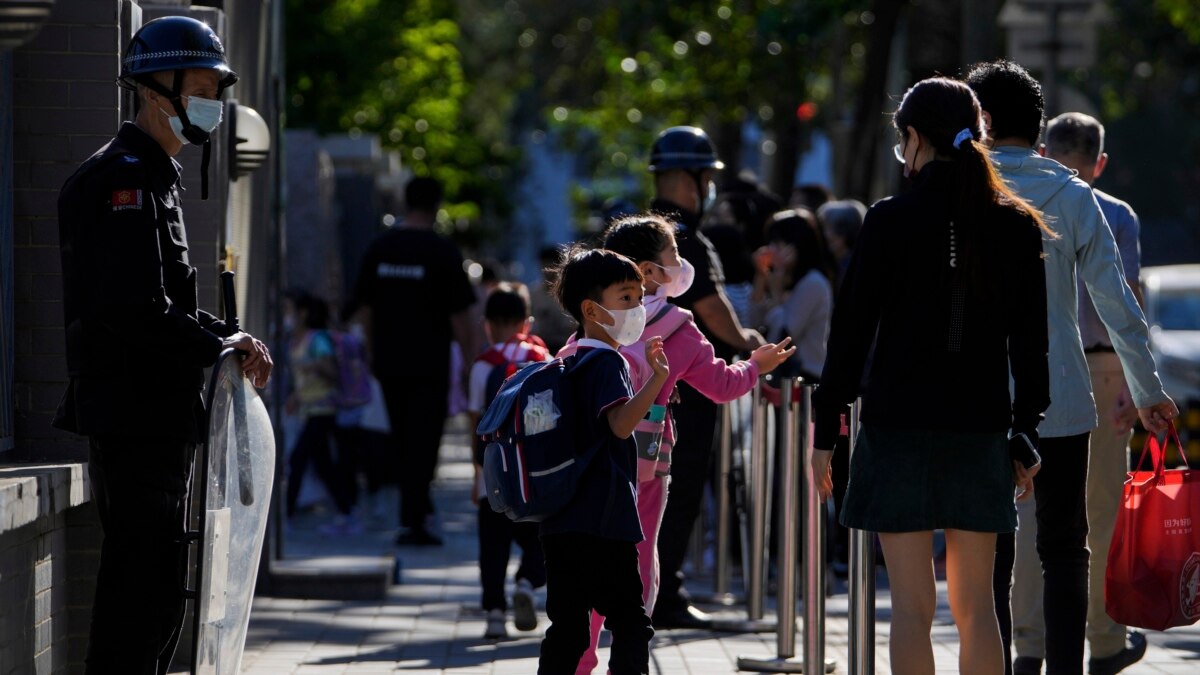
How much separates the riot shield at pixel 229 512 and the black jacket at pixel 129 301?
12 centimetres

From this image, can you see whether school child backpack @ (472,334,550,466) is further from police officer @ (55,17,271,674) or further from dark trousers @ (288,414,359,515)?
dark trousers @ (288,414,359,515)

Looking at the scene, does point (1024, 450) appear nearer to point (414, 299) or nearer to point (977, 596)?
point (977, 596)

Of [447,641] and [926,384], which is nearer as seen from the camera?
[926,384]

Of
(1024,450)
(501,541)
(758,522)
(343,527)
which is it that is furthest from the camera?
(343,527)

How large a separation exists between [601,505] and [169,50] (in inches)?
66.7

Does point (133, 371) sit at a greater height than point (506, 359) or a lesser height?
greater

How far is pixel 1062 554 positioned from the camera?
20.9 ft

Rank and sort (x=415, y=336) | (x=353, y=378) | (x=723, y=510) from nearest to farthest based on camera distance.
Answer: (x=723, y=510), (x=415, y=336), (x=353, y=378)

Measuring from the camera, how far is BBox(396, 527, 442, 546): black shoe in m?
12.3

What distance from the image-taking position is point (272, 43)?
35.6 feet

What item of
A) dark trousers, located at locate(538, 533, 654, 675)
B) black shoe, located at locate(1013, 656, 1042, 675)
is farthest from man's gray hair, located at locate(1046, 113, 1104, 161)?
dark trousers, located at locate(538, 533, 654, 675)

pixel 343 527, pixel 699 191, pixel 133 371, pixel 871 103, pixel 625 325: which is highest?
pixel 871 103

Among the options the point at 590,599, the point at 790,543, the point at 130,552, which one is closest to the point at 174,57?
the point at 130,552

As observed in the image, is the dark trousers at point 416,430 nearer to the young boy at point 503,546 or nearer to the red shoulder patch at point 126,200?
the young boy at point 503,546
